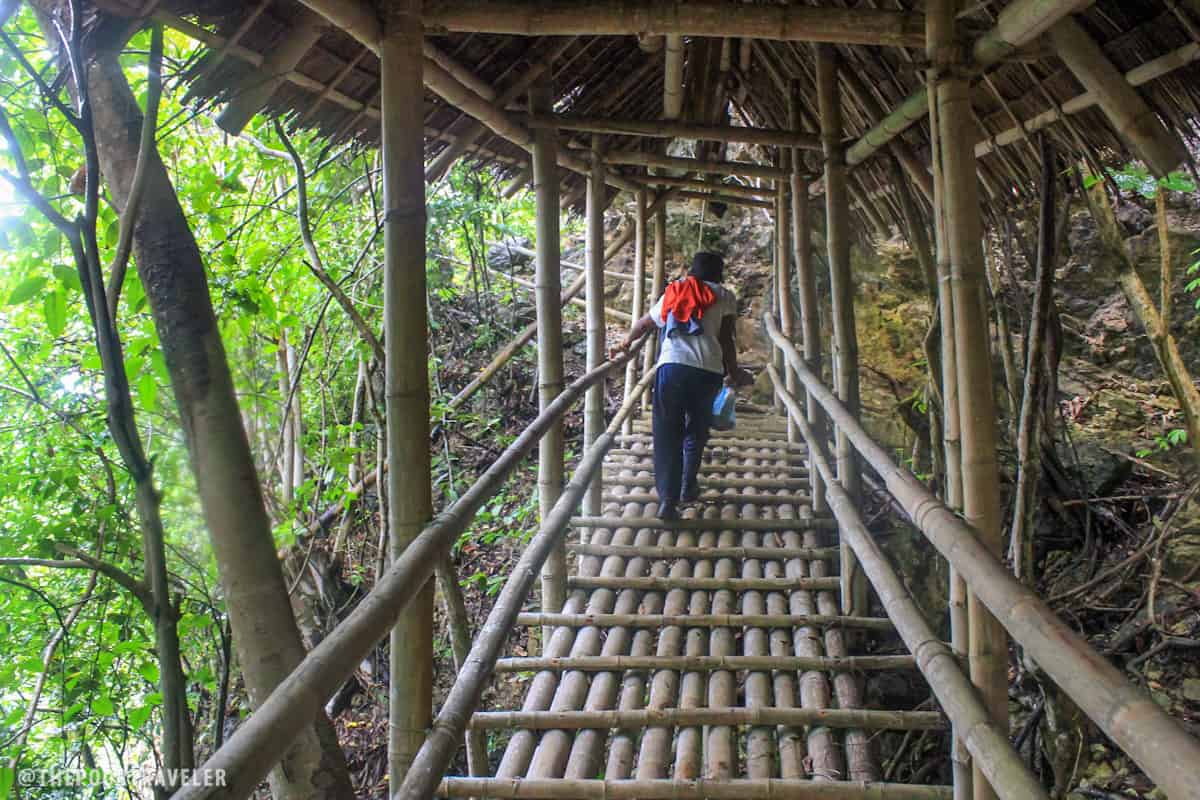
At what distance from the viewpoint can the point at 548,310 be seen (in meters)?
3.34

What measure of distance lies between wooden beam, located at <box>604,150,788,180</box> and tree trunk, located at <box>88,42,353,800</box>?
337 centimetres

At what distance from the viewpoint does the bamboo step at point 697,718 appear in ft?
7.73

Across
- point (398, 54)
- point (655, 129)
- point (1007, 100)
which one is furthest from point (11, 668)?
point (1007, 100)

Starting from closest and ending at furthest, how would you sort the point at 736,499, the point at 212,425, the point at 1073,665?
the point at 1073,665 → the point at 212,425 → the point at 736,499

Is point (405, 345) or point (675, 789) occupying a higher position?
point (405, 345)

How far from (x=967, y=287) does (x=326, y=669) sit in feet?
5.66

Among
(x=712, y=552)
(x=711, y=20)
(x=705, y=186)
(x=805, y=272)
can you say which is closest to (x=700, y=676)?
(x=712, y=552)

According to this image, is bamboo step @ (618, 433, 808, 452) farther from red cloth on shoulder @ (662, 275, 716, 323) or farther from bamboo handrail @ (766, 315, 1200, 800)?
bamboo handrail @ (766, 315, 1200, 800)

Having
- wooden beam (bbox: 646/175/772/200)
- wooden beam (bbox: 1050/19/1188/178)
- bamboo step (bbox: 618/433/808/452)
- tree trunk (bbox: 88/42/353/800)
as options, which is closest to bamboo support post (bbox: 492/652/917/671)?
tree trunk (bbox: 88/42/353/800)

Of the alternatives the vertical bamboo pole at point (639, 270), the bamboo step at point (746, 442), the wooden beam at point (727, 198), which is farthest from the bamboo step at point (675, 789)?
the wooden beam at point (727, 198)

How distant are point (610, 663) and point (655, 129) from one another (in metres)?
2.39

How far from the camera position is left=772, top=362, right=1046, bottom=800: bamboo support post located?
131 cm

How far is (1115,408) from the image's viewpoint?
203 inches

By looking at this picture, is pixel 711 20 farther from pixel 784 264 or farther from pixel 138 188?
pixel 784 264
